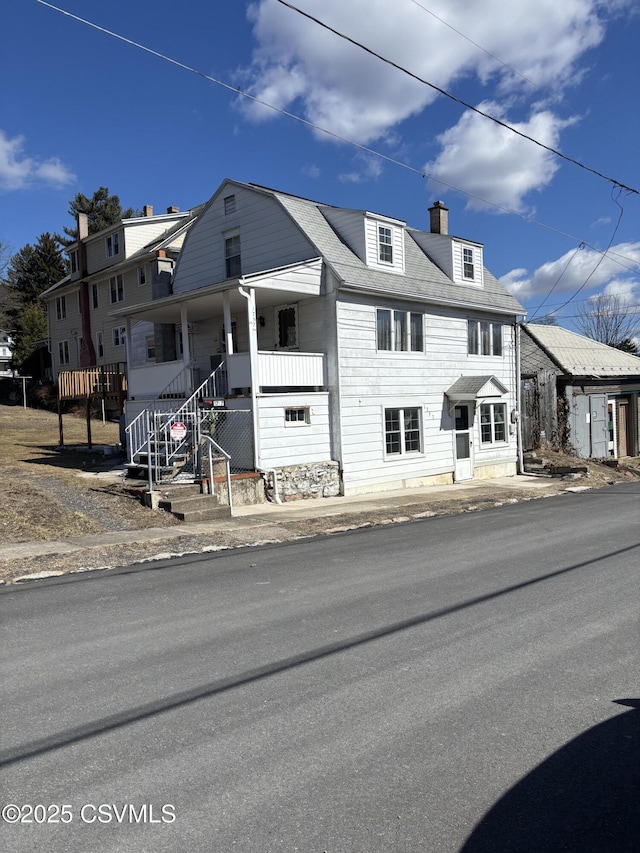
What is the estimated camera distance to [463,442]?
77.3 ft

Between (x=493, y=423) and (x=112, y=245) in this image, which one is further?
(x=112, y=245)

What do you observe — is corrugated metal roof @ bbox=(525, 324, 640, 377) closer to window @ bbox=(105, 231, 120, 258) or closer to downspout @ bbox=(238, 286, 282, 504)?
downspout @ bbox=(238, 286, 282, 504)

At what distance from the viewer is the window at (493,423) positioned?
24.5m

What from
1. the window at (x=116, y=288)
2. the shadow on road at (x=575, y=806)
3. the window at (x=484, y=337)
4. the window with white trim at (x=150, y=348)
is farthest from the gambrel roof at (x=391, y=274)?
the window at (x=116, y=288)

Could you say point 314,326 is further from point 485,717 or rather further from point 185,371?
point 485,717

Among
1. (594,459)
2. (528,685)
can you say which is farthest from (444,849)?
(594,459)

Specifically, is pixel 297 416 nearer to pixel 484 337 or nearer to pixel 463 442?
pixel 463 442

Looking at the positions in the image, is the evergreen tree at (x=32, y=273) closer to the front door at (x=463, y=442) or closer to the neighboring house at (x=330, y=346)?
the neighboring house at (x=330, y=346)

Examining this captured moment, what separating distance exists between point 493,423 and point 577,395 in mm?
6674

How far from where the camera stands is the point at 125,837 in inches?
130

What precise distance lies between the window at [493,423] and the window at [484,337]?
200 centimetres

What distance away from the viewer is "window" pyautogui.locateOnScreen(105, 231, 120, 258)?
121 feet

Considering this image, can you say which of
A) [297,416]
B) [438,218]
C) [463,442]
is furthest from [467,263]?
[297,416]

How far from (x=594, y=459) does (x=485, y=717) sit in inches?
1041
